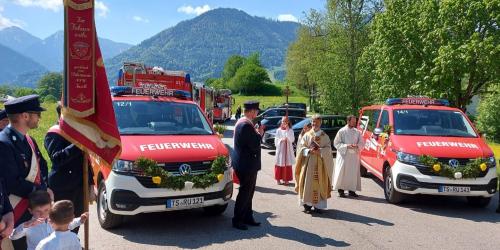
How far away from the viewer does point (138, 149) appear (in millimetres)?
6352

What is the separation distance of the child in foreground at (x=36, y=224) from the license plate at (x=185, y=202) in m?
2.69

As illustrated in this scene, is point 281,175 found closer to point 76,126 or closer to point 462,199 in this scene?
point 462,199

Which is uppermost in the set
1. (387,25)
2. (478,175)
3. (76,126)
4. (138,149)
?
(387,25)

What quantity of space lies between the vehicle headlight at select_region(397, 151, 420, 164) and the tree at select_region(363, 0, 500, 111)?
9.09 metres

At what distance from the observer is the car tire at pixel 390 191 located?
8.53 meters

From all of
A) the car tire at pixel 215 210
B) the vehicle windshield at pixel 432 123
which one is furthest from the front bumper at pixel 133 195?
the vehicle windshield at pixel 432 123

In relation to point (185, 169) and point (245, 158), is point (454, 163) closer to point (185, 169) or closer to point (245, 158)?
point (245, 158)

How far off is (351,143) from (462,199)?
262 cm

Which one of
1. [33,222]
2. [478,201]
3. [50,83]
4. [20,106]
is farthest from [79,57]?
[50,83]

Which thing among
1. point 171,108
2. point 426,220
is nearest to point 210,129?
point 171,108

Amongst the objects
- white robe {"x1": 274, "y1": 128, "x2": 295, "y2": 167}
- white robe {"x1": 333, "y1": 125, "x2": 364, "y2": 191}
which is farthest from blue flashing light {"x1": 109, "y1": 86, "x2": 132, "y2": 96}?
white robe {"x1": 333, "y1": 125, "x2": 364, "y2": 191}

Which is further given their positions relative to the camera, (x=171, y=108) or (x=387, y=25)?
(x=387, y=25)

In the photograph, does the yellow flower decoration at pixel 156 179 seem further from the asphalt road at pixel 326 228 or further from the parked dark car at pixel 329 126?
the parked dark car at pixel 329 126

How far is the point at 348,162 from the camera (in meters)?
9.25
